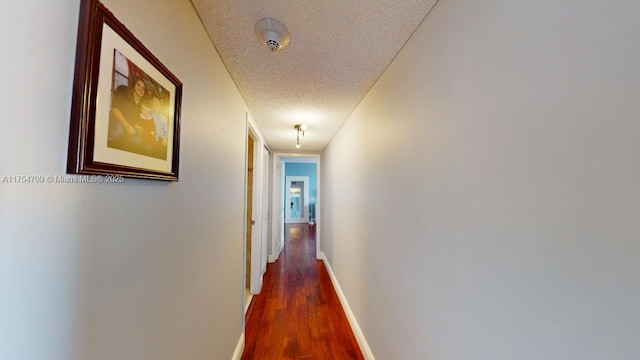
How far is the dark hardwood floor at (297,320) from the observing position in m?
1.84

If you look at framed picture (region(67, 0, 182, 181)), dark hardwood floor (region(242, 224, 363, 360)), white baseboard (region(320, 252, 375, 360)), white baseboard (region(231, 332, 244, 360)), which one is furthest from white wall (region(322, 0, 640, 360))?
white baseboard (region(231, 332, 244, 360))

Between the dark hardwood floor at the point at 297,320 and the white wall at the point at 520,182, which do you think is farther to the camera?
the dark hardwood floor at the point at 297,320

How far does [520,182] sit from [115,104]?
106 cm

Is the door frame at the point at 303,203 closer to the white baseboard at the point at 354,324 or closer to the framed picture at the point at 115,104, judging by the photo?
the white baseboard at the point at 354,324

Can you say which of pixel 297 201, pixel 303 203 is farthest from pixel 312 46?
pixel 297 201

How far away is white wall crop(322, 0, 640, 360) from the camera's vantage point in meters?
0.42

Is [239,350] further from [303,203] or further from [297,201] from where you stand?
[297,201]

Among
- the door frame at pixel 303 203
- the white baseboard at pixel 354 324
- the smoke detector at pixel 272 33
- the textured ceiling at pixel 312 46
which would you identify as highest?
the textured ceiling at pixel 312 46

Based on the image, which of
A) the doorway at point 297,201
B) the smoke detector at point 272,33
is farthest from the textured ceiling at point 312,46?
the doorway at point 297,201

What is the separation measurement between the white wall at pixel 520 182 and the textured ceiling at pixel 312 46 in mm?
184

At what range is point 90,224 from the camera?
0.50 meters

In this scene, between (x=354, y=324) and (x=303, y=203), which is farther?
(x=303, y=203)

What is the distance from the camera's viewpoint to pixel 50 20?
42cm

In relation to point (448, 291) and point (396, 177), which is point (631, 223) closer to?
point (448, 291)
